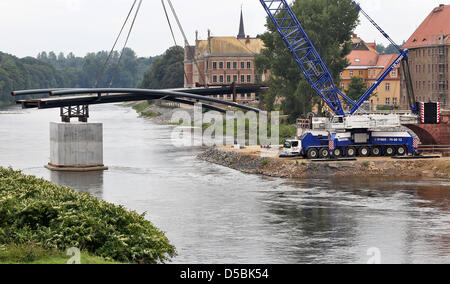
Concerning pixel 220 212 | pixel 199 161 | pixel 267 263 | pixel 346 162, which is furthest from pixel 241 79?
pixel 267 263

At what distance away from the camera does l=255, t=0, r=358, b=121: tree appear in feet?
333

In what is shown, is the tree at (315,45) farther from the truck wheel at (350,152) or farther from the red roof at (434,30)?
the truck wheel at (350,152)

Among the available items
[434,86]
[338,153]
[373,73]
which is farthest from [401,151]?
[373,73]

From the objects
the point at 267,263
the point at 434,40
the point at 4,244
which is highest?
the point at 434,40

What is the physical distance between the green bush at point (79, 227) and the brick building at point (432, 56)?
82.6 metres

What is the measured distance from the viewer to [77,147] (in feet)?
243

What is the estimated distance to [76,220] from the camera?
3069 cm

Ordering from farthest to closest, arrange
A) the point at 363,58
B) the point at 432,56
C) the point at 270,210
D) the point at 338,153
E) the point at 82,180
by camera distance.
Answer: the point at 363,58 → the point at 432,56 → the point at 338,153 → the point at 82,180 → the point at 270,210

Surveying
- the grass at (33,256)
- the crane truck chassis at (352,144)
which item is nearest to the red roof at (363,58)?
the crane truck chassis at (352,144)

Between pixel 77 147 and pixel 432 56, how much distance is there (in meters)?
61.0

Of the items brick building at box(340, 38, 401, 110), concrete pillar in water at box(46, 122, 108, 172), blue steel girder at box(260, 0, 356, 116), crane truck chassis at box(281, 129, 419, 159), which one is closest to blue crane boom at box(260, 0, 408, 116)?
blue steel girder at box(260, 0, 356, 116)

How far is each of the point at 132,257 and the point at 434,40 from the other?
9195cm

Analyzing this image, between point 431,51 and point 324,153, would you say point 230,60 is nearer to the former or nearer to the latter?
point 431,51
